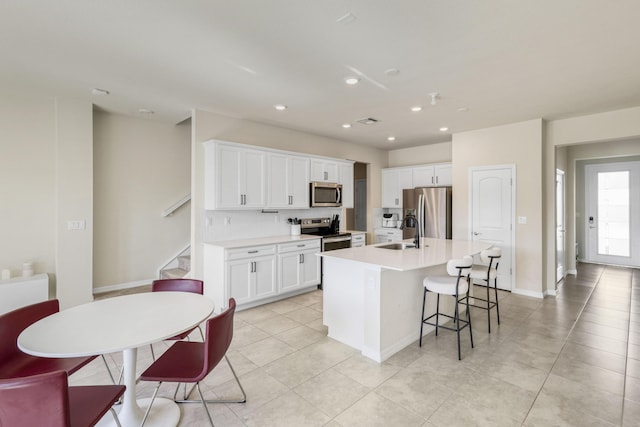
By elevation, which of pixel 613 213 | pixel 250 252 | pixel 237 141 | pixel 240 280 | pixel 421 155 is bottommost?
pixel 240 280

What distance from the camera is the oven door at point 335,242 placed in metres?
5.00

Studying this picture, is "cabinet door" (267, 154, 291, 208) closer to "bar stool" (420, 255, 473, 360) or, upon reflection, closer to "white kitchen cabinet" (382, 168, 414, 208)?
"bar stool" (420, 255, 473, 360)

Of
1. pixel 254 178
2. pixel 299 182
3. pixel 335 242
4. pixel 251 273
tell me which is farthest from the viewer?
pixel 335 242

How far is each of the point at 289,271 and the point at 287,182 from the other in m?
1.43

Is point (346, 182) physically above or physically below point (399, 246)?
above

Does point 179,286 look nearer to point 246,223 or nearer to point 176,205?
point 246,223

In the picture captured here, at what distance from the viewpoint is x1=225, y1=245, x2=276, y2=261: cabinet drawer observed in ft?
12.7

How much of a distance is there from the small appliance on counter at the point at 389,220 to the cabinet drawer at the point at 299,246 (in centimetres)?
256

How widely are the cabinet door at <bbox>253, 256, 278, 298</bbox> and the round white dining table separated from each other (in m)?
1.85

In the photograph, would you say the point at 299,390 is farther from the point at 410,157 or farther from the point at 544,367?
the point at 410,157

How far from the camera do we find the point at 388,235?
674cm

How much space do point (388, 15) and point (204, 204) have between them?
328 cm

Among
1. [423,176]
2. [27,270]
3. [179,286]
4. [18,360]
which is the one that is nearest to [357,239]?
[423,176]

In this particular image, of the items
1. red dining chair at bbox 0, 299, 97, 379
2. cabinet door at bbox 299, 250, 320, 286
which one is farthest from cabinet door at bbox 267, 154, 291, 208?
red dining chair at bbox 0, 299, 97, 379
